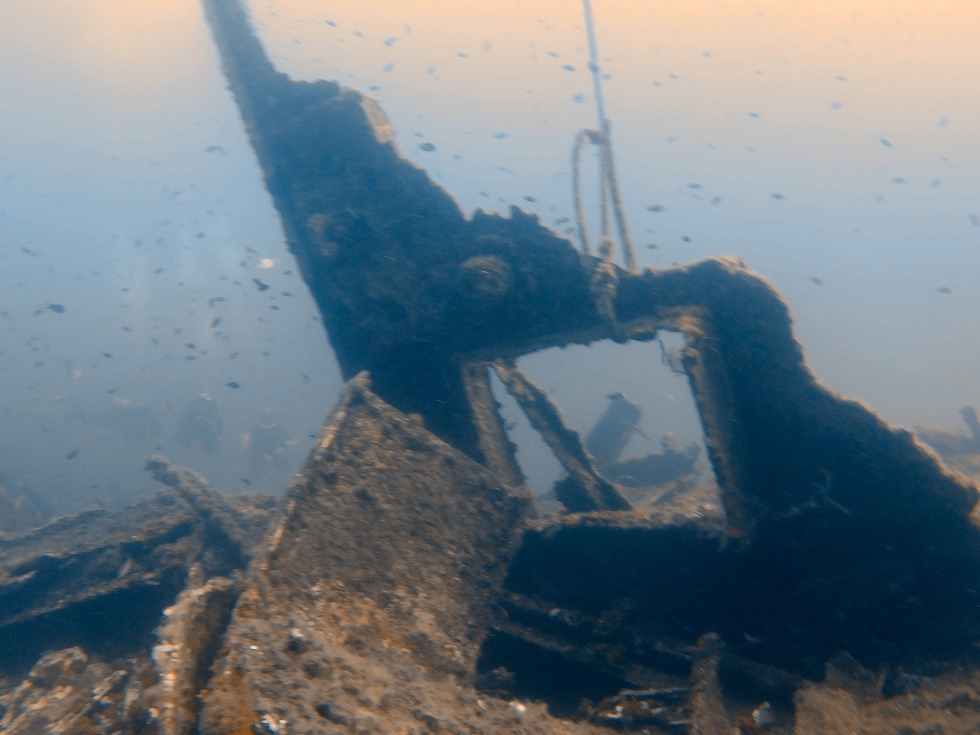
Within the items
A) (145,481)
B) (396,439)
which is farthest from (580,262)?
(145,481)

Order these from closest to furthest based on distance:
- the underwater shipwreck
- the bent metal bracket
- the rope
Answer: the underwater shipwreck
the bent metal bracket
the rope

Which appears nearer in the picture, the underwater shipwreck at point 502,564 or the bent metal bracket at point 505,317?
the underwater shipwreck at point 502,564

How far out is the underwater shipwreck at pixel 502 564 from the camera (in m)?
3.09

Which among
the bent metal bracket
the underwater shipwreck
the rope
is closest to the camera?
the underwater shipwreck

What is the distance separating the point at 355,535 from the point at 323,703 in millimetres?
1581

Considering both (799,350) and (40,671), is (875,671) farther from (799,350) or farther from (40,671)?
(40,671)

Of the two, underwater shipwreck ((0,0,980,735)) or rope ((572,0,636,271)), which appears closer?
underwater shipwreck ((0,0,980,735))

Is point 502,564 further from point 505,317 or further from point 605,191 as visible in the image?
point 605,191

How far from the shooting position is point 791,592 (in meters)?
4.19

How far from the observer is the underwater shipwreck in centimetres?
309

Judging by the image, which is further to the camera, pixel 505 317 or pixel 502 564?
pixel 505 317

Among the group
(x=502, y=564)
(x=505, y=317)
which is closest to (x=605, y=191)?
(x=505, y=317)

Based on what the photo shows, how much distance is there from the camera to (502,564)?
484cm

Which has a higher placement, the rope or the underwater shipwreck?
the rope
